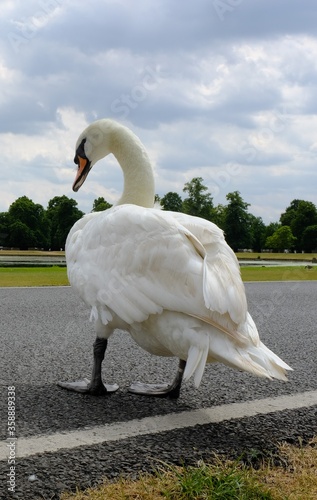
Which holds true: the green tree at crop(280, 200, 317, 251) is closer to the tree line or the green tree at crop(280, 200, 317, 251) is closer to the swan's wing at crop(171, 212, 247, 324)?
the tree line

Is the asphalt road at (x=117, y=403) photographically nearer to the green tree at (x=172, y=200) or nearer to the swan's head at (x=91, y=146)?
the swan's head at (x=91, y=146)

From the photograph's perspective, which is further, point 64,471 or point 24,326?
point 24,326

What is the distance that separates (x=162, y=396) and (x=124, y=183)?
1.53m

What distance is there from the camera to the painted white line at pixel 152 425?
9.28 ft

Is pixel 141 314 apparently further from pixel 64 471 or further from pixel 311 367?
pixel 311 367

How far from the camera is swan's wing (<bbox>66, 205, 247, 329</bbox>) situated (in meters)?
3.15

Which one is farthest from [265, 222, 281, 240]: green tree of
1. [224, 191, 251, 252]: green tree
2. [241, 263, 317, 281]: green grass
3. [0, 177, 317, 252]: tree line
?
[241, 263, 317, 281]: green grass

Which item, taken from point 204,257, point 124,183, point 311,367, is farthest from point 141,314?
point 311,367

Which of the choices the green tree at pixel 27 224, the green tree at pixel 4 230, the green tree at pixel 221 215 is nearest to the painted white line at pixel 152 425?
the green tree at pixel 221 215

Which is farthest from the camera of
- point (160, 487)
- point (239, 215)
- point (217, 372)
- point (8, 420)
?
point (239, 215)

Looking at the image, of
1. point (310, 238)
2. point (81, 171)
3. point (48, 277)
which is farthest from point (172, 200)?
point (310, 238)

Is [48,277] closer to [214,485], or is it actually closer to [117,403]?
[117,403]

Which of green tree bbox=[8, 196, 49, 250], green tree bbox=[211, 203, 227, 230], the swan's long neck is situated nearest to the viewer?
the swan's long neck

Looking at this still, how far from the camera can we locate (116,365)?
4898mm
